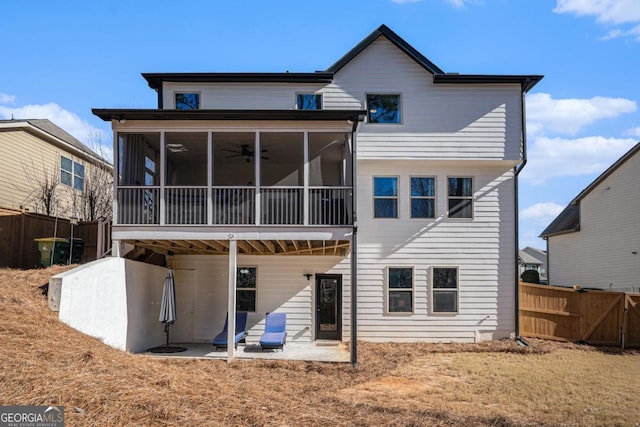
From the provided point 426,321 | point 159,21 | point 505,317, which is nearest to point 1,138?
point 159,21

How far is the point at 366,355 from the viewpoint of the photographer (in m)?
12.2

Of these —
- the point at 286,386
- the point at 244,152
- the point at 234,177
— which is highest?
the point at 244,152

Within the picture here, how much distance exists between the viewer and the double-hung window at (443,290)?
14.5 metres

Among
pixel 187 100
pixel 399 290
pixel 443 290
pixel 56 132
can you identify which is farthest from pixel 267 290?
pixel 56 132

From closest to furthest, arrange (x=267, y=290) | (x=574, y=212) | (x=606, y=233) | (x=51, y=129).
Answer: (x=267, y=290) < (x=51, y=129) < (x=606, y=233) < (x=574, y=212)

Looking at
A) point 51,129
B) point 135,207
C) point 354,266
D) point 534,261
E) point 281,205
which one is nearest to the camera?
point 354,266

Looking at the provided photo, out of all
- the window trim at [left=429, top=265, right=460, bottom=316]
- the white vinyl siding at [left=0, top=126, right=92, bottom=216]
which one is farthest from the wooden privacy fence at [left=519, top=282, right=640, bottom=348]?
the white vinyl siding at [left=0, top=126, right=92, bottom=216]

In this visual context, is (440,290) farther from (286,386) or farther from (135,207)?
(135,207)

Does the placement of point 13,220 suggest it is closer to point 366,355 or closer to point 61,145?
point 61,145

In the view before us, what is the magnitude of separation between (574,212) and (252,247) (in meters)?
17.4

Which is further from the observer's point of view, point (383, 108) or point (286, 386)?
point (383, 108)

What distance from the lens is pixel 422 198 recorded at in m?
14.7

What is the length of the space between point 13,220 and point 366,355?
9.66 meters

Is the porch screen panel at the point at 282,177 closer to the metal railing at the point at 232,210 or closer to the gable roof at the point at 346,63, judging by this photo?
the metal railing at the point at 232,210
